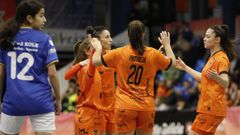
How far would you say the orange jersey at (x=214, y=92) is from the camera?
33.7 feet

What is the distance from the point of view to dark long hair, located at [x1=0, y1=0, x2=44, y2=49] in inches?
336

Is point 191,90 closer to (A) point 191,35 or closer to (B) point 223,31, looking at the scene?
(A) point 191,35

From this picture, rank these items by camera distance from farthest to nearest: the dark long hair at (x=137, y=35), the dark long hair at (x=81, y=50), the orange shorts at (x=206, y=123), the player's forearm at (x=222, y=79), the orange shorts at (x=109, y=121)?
the dark long hair at (x=81, y=50)
the orange shorts at (x=109, y=121)
the orange shorts at (x=206, y=123)
the player's forearm at (x=222, y=79)
the dark long hair at (x=137, y=35)

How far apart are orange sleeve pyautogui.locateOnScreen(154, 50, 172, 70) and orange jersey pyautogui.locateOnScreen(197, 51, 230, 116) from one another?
27.1 inches

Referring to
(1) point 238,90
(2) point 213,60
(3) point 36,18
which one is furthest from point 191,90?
(3) point 36,18

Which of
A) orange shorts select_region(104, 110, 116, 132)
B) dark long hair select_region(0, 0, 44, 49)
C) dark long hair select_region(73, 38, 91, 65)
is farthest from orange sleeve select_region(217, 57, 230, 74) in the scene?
dark long hair select_region(0, 0, 44, 49)

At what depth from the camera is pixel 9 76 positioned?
8.52 meters

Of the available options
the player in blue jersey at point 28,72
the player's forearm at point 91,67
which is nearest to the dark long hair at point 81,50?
the player's forearm at point 91,67

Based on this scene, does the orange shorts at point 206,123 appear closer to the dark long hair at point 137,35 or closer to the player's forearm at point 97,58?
the dark long hair at point 137,35

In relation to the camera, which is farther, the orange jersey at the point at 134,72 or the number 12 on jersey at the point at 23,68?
the orange jersey at the point at 134,72

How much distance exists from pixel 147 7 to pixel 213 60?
14.8 meters

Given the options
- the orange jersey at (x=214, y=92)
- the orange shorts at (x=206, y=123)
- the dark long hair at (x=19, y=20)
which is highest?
the dark long hair at (x=19, y=20)

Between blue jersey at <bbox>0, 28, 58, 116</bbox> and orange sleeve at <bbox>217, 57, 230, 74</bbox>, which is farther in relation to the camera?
orange sleeve at <bbox>217, 57, 230, 74</bbox>

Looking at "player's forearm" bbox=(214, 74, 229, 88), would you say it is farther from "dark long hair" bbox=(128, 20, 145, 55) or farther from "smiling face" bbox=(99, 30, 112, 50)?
"smiling face" bbox=(99, 30, 112, 50)
